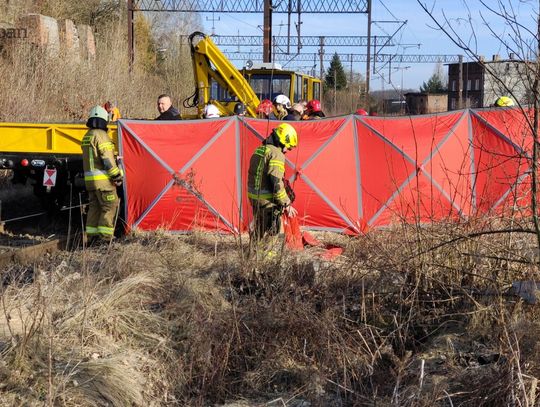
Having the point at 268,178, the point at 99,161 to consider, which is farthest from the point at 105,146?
the point at 268,178

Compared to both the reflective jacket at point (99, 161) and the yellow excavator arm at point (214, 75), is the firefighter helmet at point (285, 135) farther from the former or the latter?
the yellow excavator arm at point (214, 75)

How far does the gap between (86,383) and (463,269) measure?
9.14 ft

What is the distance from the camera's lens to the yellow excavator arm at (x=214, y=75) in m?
13.9

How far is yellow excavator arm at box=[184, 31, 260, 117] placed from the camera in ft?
45.7

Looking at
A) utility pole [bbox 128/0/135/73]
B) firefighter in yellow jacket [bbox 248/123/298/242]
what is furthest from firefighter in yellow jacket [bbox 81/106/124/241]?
utility pole [bbox 128/0/135/73]

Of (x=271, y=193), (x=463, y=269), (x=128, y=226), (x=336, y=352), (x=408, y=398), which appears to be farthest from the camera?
(x=128, y=226)

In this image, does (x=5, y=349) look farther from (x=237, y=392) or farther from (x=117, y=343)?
(x=237, y=392)

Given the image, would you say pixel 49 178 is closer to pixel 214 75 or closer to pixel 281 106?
pixel 281 106

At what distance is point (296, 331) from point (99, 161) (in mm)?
5005

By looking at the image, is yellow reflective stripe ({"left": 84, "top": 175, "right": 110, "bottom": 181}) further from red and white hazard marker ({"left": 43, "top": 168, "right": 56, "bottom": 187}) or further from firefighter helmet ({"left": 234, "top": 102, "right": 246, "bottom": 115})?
firefighter helmet ({"left": 234, "top": 102, "right": 246, "bottom": 115})

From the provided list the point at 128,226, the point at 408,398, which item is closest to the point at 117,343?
the point at 408,398

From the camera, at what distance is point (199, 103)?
14633mm

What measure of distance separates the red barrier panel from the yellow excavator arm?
4461 mm

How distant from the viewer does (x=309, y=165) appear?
9727 millimetres
